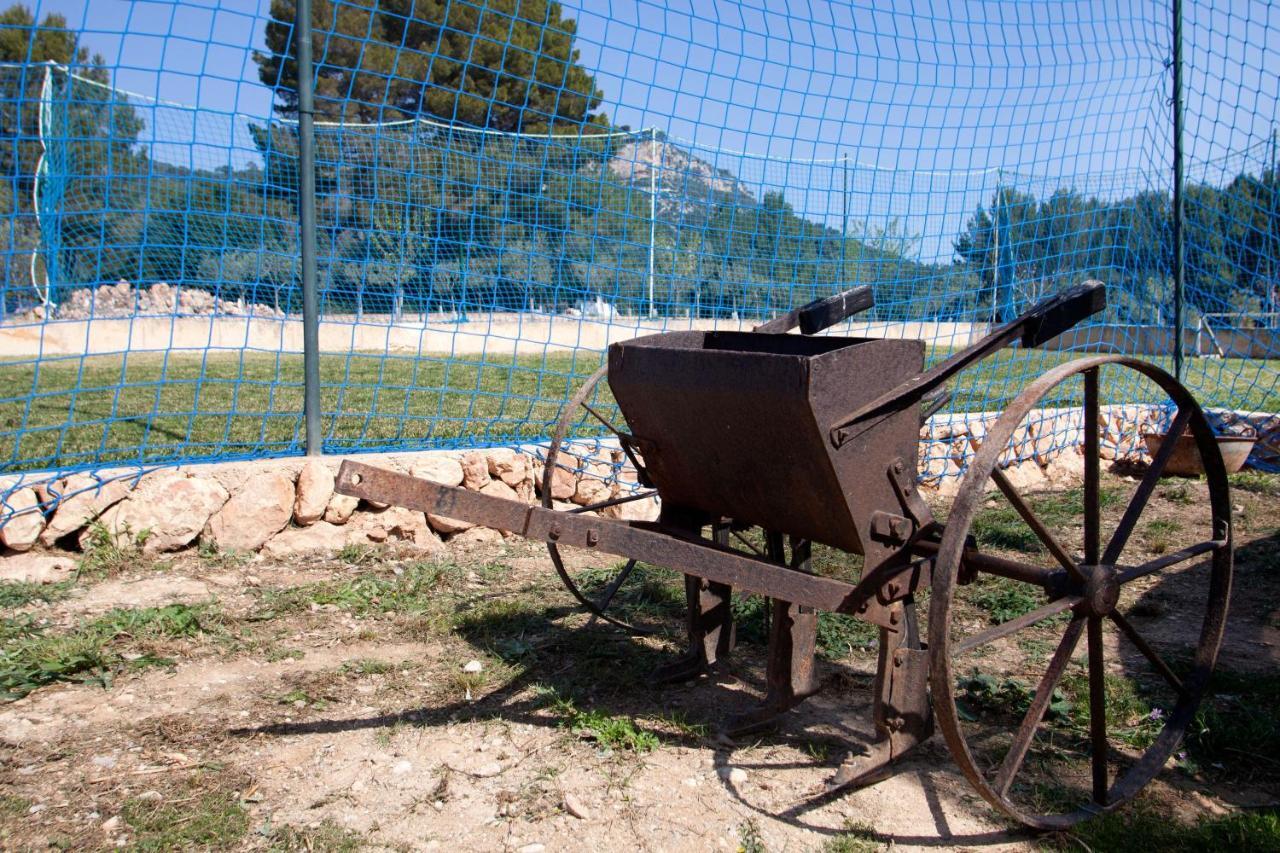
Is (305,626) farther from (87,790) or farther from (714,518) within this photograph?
(714,518)

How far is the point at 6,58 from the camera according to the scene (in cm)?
2272

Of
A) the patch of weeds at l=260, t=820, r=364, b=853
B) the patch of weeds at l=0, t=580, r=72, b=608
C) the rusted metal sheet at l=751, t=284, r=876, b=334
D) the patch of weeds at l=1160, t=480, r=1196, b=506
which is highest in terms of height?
the rusted metal sheet at l=751, t=284, r=876, b=334

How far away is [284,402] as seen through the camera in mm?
8133

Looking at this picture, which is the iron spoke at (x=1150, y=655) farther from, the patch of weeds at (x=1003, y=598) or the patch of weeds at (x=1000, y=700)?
the patch of weeds at (x=1003, y=598)

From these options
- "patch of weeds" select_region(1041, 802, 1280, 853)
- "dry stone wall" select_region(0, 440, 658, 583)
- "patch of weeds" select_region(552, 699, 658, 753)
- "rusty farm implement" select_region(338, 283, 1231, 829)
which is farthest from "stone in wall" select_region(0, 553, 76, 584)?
"patch of weeds" select_region(1041, 802, 1280, 853)

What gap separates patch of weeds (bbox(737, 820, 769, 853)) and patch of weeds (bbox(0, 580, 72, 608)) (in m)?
2.92

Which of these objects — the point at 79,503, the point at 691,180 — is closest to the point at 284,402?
the point at 691,180

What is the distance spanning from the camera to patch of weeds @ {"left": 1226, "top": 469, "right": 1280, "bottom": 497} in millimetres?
6320

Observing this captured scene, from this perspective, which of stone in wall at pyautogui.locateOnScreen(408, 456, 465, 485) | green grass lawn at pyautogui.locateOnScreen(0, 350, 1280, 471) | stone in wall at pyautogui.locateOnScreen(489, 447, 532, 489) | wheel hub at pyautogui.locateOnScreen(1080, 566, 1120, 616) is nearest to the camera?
wheel hub at pyautogui.locateOnScreen(1080, 566, 1120, 616)

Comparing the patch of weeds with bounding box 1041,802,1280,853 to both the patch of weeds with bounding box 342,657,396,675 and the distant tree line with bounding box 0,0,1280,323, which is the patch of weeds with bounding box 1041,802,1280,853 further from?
the distant tree line with bounding box 0,0,1280,323

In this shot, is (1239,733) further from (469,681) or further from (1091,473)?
(469,681)

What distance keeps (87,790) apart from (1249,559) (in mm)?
5063

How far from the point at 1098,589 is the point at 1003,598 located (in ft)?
5.46

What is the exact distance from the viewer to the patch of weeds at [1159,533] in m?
5.17
